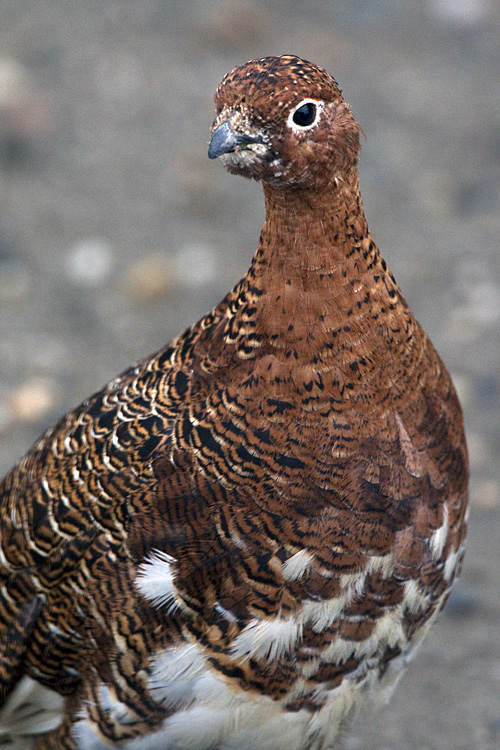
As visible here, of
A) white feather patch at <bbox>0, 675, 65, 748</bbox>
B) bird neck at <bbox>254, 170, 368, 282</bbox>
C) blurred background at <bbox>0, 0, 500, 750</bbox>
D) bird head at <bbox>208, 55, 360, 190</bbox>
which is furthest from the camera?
blurred background at <bbox>0, 0, 500, 750</bbox>

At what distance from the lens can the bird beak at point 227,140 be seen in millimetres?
2523

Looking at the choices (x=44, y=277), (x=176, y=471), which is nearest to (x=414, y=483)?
(x=176, y=471)

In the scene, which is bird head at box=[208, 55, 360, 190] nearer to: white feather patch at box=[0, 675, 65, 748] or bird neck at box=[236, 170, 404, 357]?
bird neck at box=[236, 170, 404, 357]

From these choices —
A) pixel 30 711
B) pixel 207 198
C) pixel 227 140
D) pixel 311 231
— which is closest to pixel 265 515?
pixel 311 231

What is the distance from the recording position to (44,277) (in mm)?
6145

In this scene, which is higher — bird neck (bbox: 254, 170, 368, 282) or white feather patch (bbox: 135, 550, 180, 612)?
bird neck (bbox: 254, 170, 368, 282)

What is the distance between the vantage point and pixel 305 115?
2545 millimetres

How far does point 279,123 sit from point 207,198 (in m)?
4.13

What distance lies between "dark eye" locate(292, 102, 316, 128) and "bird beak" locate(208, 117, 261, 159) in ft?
0.37

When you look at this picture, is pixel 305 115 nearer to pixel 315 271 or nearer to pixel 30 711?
pixel 315 271

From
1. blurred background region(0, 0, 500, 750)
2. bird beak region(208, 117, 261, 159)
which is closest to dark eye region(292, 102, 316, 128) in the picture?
bird beak region(208, 117, 261, 159)

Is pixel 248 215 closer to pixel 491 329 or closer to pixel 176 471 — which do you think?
pixel 491 329

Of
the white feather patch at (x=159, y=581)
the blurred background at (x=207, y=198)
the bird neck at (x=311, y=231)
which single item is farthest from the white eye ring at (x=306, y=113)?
the blurred background at (x=207, y=198)

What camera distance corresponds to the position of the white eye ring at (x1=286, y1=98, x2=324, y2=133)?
2521mm
